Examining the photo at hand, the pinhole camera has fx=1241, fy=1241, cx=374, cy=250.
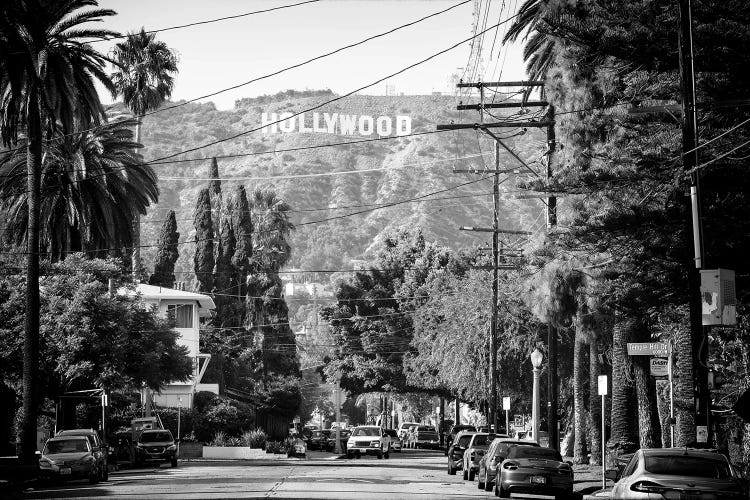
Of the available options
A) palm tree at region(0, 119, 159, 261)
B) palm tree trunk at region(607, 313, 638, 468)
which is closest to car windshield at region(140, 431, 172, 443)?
palm tree at region(0, 119, 159, 261)

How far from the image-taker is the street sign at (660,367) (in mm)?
26562

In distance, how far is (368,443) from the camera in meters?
62.7

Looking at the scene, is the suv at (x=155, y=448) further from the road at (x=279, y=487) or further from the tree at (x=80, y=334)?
the road at (x=279, y=487)

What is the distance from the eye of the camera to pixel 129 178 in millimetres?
55188

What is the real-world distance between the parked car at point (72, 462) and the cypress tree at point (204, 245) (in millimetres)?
57476

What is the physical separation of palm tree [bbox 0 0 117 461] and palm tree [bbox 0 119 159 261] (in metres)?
10.5

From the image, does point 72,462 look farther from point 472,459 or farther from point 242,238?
point 242,238

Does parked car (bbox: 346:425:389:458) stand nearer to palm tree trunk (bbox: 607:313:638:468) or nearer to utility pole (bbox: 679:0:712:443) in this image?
palm tree trunk (bbox: 607:313:638:468)

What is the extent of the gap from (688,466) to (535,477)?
10.1 meters

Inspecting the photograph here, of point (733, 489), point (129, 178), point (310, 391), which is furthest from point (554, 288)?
point (310, 391)

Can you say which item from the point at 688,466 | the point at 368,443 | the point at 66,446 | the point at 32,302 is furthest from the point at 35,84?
the point at 368,443

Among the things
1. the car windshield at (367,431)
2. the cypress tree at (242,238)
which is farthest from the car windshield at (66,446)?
the cypress tree at (242,238)

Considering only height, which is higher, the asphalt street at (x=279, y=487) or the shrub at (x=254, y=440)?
the asphalt street at (x=279, y=487)

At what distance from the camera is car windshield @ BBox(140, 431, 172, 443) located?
51812 mm
